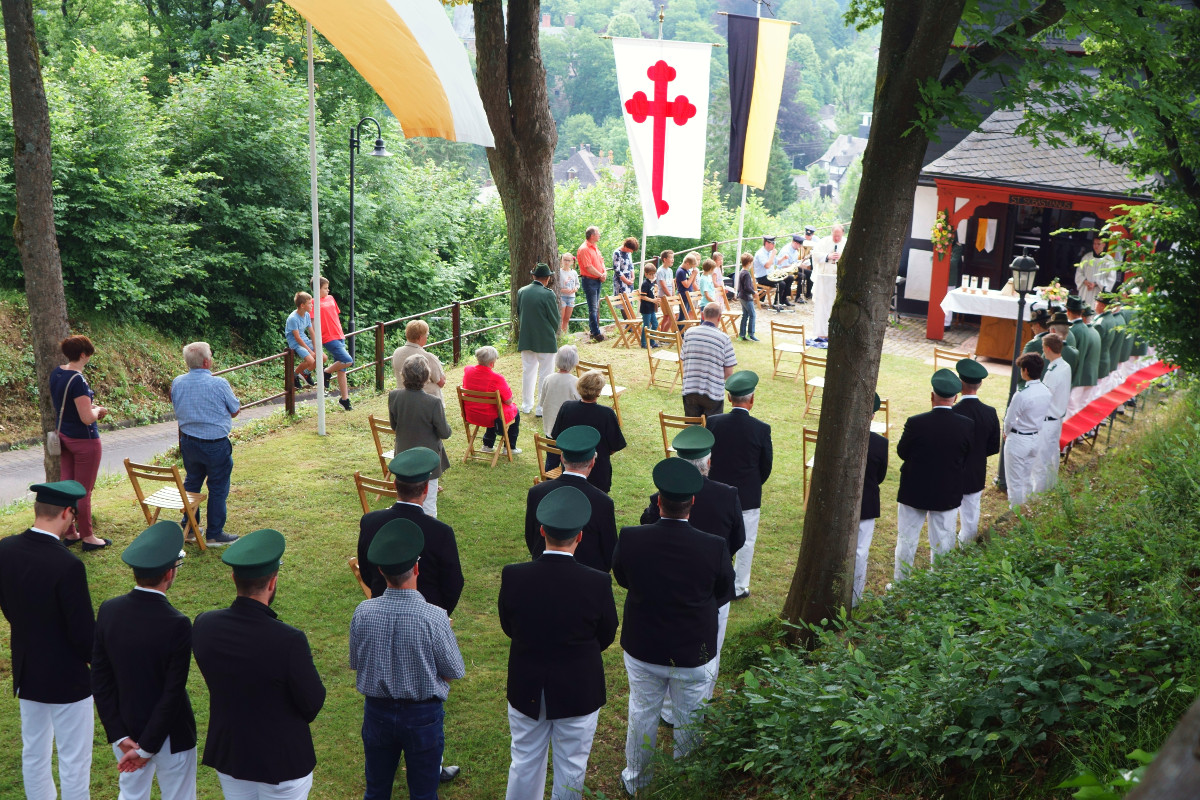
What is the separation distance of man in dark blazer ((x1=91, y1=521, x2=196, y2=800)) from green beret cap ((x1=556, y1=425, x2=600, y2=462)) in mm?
2248

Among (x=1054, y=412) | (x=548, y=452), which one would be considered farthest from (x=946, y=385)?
(x=548, y=452)

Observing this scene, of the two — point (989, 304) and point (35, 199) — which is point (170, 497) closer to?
point (35, 199)

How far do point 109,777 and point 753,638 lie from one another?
4.04 metres

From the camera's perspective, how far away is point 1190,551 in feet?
16.3

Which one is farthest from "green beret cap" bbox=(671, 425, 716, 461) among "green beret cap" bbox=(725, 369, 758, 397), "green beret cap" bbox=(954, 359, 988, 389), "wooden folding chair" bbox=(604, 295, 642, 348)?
"wooden folding chair" bbox=(604, 295, 642, 348)

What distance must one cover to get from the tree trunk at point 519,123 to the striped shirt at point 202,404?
290 inches

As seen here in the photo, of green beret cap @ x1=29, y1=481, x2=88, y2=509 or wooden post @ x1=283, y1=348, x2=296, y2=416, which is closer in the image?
green beret cap @ x1=29, y1=481, x2=88, y2=509

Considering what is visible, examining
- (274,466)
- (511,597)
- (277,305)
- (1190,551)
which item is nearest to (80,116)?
(277,305)

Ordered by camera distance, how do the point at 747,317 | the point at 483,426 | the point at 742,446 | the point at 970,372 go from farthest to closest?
1. the point at 747,317
2. the point at 483,426
3. the point at 970,372
4. the point at 742,446

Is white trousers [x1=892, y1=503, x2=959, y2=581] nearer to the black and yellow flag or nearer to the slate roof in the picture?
the black and yellow flag

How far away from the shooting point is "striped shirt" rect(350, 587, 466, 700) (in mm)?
4129

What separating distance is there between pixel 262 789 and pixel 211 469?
177 inches

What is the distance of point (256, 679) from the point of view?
12.4 feet

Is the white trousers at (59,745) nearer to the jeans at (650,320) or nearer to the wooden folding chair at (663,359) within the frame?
the wooden folding chair at (663,359)
